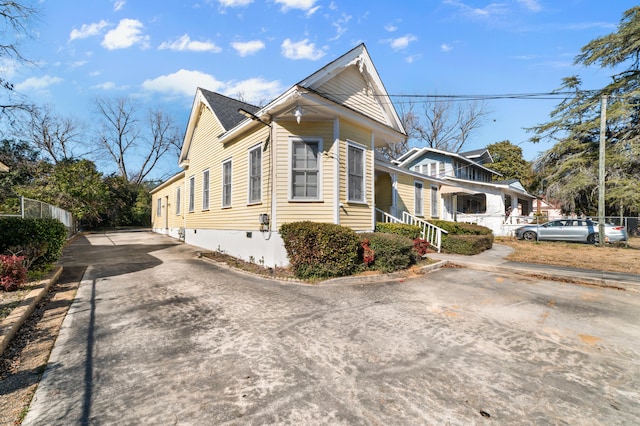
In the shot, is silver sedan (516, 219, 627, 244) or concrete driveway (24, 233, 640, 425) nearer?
concrete driveway (24, 233, 640, 425)

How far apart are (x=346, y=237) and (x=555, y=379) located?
4.70 m

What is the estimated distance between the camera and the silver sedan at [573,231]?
1413 cm

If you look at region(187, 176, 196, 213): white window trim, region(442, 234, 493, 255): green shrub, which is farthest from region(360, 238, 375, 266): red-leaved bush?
region(187, 176, 196, 213): white window trim

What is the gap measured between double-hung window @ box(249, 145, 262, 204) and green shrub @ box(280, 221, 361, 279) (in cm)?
255

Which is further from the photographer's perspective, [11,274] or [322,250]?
[322,250]

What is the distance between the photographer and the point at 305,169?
8.42m

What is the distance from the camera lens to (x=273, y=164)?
8.22 m

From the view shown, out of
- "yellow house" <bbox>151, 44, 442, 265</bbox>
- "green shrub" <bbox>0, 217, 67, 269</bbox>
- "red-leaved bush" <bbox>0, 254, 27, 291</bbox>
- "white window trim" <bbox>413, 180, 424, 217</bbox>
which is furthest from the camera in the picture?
"white window trim" <bbox>413, 180, 424, 217</bbox>

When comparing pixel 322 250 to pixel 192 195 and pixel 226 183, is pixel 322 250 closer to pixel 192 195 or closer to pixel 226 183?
pixel 226 183

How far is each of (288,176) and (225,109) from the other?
646 cm

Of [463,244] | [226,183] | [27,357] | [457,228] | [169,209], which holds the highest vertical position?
[226,183]

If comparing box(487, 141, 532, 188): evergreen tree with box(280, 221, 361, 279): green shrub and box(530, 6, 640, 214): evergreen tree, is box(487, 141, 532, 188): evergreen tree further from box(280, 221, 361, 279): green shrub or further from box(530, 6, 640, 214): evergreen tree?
box(280, 221, 361, 279): green shrub

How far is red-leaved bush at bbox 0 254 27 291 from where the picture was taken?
509 cm

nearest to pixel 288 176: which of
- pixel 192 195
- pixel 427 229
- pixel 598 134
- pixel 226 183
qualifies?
pixel 226 183
